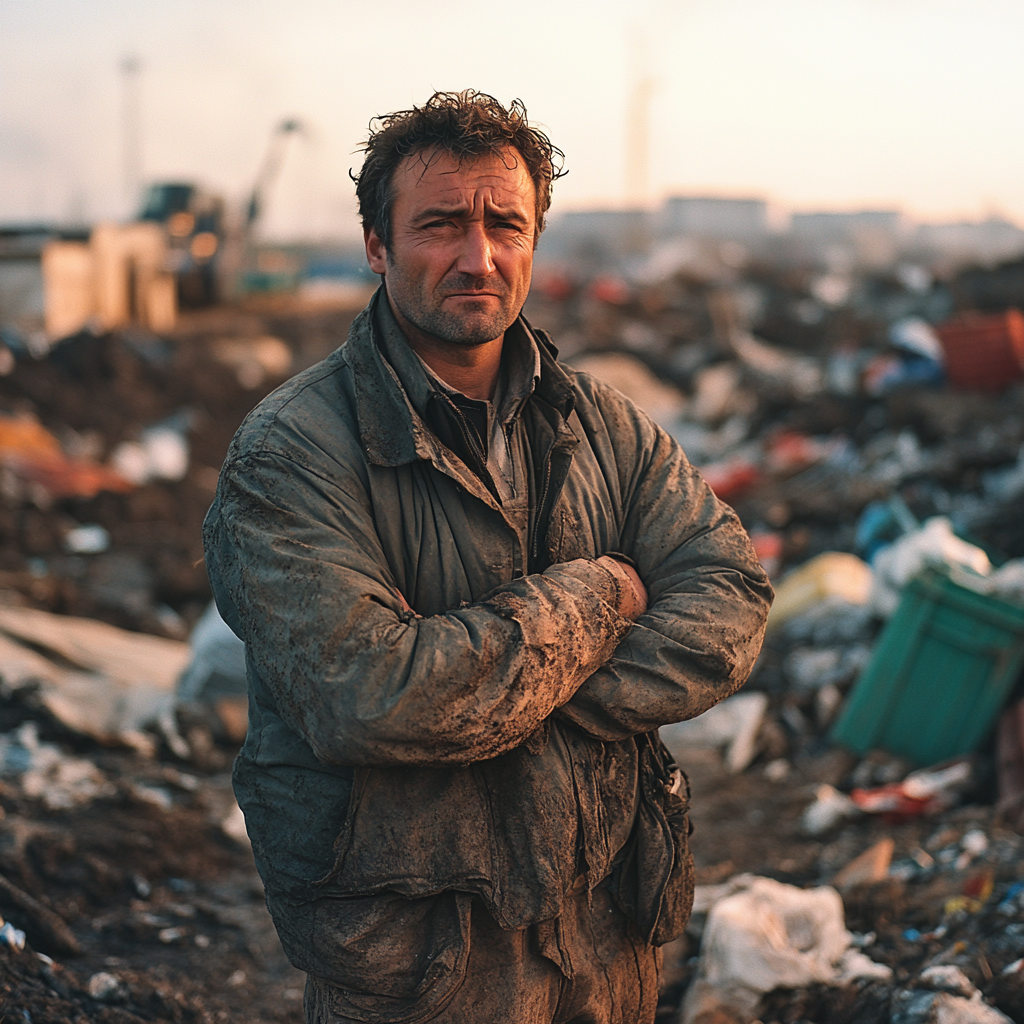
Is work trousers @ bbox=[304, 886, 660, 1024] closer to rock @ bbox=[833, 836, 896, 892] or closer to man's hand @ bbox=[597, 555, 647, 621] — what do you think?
man's hand @ bbox=[597, 555, 647, 621]

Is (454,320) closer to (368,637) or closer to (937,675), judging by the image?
(368,637)

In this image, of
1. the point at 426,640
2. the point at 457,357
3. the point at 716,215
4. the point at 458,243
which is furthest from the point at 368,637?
the point at 716,215

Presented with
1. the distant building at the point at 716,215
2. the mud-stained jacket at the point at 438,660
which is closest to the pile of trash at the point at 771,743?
the mud-stained jacket at the point at 438,660

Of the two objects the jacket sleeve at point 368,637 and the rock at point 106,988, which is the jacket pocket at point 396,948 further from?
the rock at point 106,988

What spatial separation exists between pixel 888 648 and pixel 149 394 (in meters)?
10.9

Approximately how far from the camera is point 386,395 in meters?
1.72

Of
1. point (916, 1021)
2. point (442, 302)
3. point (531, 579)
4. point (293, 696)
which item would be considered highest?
point (442, 302)

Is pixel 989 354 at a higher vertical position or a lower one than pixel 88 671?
higher

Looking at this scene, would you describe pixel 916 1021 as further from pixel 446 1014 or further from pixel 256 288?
pixel 256 288

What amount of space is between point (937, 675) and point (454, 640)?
365 cm

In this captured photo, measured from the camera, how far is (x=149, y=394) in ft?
43.2

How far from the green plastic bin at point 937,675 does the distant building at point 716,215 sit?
11128 centimetres

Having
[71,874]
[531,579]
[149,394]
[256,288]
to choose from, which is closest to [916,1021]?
[531,579]

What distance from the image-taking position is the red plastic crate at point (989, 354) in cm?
916
